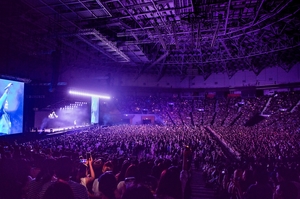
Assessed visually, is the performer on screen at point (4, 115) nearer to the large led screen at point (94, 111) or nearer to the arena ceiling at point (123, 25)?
the arena ceiling at point (123, 25)

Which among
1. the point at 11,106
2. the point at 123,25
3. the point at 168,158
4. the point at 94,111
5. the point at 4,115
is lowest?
the point at 168,158

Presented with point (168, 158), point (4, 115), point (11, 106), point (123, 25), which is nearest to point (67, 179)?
point (168, 158)

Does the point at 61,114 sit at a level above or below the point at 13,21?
below

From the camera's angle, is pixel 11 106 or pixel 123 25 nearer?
pixel 123 25

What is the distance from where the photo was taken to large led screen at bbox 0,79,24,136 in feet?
44.8

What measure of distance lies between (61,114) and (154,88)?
18138 millimetres

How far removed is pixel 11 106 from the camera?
14.3 meters

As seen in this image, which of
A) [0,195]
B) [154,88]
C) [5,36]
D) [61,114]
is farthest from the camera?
[154,88]

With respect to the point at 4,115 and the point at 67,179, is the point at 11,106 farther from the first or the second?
the point at 67,179

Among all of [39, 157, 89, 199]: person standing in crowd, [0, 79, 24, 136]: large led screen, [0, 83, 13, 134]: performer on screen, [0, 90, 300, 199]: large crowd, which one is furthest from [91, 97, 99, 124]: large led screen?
[39, 157, 89, 199]: person standing in crowd

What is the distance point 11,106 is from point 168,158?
11811 millimetres

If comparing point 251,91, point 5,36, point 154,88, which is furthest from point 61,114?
point 251,91

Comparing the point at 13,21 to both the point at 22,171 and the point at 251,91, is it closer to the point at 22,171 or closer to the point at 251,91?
the point at 22,171

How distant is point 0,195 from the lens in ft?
8.17
